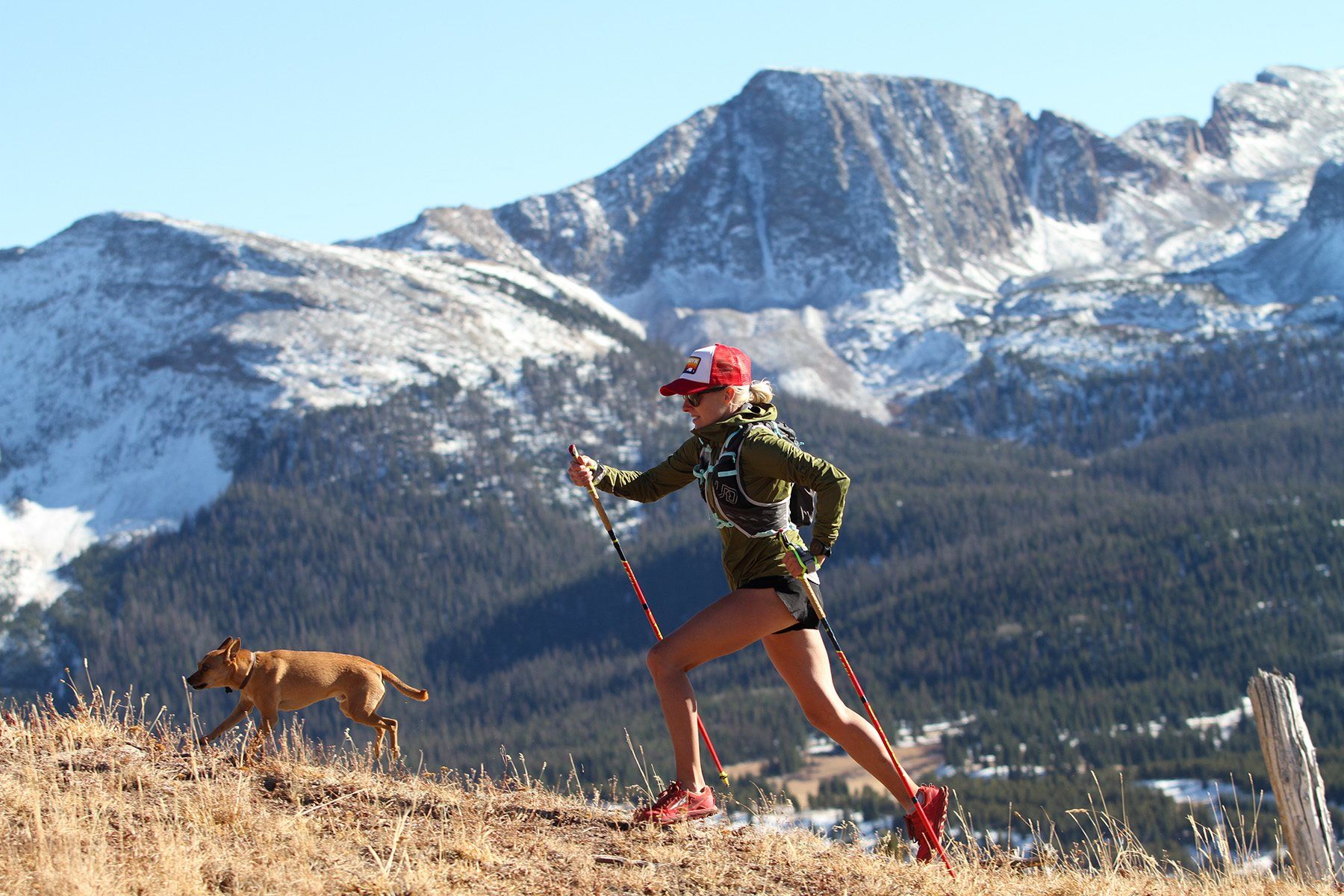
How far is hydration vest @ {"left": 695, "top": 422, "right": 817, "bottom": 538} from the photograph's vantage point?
1053 cm

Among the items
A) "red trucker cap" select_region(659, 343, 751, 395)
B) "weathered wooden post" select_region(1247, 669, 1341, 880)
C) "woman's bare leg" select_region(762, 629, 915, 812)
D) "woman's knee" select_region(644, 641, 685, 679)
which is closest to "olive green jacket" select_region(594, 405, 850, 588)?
"red trucker cap" select_region(659, 343, 751, 395)

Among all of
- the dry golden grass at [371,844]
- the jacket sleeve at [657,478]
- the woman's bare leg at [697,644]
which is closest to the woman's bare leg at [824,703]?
the woman's bare leg at [697,644]

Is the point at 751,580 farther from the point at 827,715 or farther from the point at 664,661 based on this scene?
the point at 827,715

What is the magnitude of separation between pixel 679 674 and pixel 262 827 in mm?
3035

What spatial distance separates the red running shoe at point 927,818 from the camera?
10672 mm

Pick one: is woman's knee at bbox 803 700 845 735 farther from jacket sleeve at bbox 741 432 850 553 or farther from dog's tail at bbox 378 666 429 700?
dog's tail at bbox 378 666 429 700

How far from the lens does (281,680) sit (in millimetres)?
11945

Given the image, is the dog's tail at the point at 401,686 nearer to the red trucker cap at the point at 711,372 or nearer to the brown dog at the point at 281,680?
the brown dog at the point at 281,680

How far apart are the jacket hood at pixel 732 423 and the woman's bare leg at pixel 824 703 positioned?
1480mm

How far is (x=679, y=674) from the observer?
35.3ft

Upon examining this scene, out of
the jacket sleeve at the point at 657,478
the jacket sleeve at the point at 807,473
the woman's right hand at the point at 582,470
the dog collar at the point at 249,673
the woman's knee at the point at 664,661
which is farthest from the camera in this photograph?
the dog collar at the point at 249,673

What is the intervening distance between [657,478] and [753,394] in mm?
1007

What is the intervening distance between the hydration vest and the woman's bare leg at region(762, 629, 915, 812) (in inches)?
31.2

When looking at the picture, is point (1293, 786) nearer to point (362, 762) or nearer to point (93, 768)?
point (362, 762)
